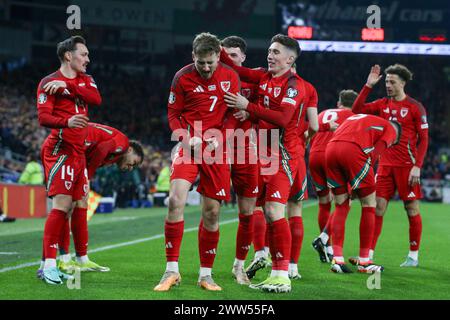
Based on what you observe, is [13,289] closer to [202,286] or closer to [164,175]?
[202,286]

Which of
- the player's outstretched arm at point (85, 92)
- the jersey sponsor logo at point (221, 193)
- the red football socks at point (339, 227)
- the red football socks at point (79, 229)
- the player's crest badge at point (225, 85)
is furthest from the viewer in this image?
the red football socks at point (339, 227)

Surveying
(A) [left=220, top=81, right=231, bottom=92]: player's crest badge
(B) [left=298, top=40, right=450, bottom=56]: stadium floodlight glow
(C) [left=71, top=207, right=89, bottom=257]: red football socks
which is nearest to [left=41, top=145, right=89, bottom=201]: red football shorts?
(C) [left=71, top=207, right=89, bottom=257]: red football socks

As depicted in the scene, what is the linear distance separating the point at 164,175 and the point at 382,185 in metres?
14.9

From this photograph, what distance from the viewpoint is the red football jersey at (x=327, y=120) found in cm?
895

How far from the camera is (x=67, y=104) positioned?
706 centimetres

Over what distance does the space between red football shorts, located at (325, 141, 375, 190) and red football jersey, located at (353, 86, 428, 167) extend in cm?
94

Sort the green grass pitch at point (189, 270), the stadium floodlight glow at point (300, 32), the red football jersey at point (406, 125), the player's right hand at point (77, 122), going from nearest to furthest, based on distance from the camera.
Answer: the green grass pitch at point (189, 270) → the player's right hand at point (77, 122) → the red football jersey at point (406, 125) → the stadium floodlight glow at point (300, 32)

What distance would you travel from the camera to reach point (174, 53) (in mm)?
36531

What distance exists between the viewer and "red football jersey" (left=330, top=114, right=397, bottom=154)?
→ 8211 millimetres

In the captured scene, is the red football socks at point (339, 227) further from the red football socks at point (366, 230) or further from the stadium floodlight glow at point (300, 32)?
the stadium floodlight glow at point (300, 32)

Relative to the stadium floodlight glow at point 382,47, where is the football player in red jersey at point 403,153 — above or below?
below

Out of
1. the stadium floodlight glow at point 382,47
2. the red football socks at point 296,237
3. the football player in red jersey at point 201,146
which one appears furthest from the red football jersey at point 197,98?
the stadium floodlight glow at point 382,47

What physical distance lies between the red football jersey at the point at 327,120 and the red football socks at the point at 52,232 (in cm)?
345
